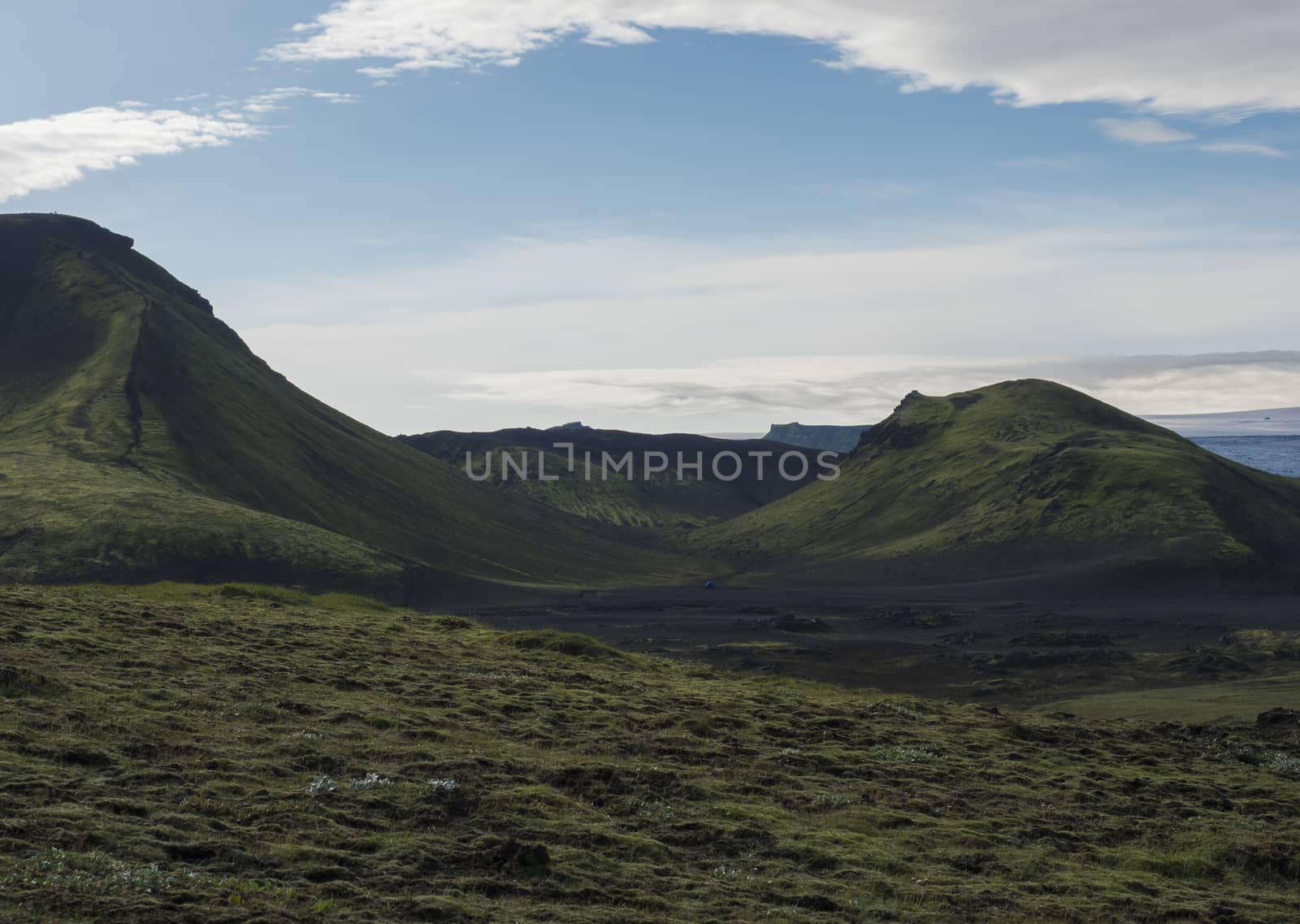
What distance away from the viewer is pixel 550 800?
82.3 feet

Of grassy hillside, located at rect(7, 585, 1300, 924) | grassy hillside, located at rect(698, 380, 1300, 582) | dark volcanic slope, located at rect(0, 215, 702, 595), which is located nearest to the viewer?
grassy hillside, located at rect(7, 585, 1300, 924)

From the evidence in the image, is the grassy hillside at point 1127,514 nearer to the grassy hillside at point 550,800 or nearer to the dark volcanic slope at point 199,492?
the dark volcanic slope at point 199,492

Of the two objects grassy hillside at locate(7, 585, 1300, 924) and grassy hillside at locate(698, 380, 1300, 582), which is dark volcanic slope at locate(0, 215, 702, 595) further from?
grassy hillside at locate(7, 585, 1300, 924)

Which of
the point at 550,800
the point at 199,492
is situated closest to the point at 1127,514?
the point at 199,492

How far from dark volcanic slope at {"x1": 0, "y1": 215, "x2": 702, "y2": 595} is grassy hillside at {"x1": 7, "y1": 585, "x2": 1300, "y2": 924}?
7256cm

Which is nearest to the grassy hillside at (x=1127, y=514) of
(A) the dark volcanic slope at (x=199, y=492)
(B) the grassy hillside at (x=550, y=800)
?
(A) the dark volcanic slope at (x=199, y=492)

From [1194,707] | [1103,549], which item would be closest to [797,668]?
[1194,707]

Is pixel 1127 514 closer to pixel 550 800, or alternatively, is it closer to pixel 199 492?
pixel 199 492

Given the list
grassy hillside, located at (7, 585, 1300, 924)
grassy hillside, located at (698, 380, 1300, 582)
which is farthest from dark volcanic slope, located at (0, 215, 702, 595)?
grassy hillside, located at (7, 585, 1300, 924)

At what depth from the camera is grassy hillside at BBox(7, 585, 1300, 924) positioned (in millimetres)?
18719

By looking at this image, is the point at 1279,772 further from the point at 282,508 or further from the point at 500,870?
the point at 282,508

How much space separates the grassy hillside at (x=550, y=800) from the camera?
18719 millimetres

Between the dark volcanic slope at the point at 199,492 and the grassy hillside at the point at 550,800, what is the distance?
238ft

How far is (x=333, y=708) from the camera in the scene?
32.5 metres
